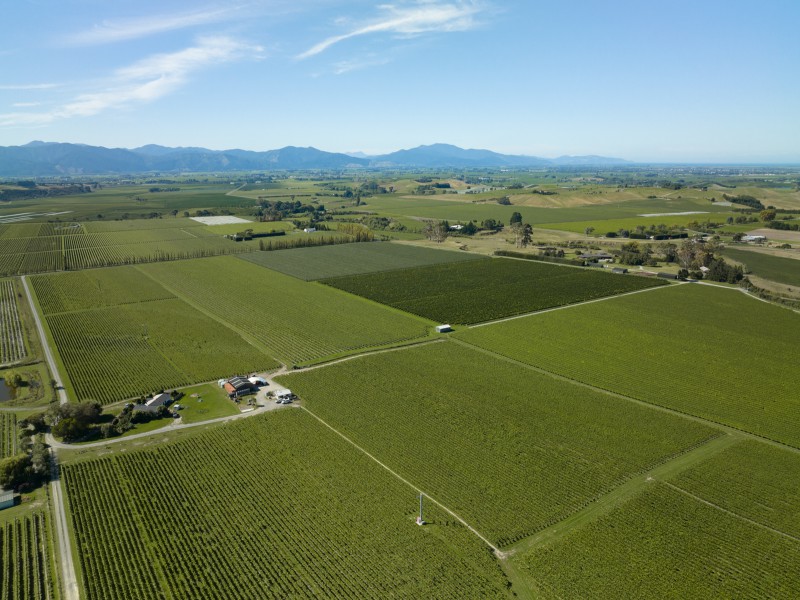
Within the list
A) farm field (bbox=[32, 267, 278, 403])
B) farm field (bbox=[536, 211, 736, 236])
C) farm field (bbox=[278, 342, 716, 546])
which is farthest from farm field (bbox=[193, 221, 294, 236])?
farm field (bbox=[278, 342, 716, 546])

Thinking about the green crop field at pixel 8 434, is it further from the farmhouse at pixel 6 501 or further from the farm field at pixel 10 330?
the farm field at pixel 10 330

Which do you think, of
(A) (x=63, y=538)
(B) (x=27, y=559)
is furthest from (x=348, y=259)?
(B) (x=27, y=559)

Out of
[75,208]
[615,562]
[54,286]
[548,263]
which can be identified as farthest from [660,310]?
[75,208]

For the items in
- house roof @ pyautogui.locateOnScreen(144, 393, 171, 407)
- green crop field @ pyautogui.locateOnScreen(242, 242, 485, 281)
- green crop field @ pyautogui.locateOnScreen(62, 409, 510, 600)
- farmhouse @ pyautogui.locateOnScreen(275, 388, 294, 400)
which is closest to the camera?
green crop field @ pyautogui.locateOnScreen(62, 409, 510, 600)

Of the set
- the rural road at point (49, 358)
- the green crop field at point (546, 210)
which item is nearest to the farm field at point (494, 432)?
the rural road at point (49, 358)

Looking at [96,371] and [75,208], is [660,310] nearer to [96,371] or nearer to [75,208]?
[96,371]

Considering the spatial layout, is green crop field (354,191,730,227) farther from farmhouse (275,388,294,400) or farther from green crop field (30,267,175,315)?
farmhouse (275,388,294,400)
